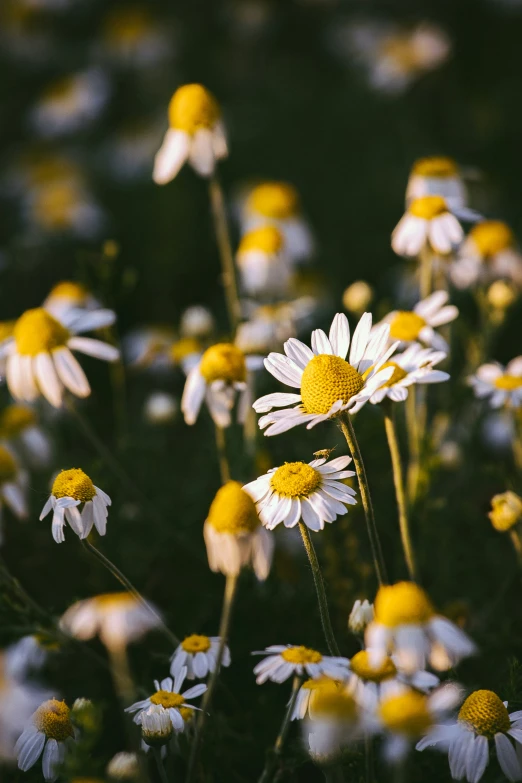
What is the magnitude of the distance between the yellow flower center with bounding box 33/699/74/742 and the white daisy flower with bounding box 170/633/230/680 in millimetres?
224

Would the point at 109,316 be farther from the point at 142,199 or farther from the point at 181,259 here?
the point at 142,199

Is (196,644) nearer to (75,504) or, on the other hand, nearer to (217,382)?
(75,504)

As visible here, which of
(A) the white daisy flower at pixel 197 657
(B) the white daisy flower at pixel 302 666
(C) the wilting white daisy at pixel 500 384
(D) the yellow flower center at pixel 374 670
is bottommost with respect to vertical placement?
(D) the yellow flower center at pixel 374 670

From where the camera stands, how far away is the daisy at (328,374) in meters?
1.66

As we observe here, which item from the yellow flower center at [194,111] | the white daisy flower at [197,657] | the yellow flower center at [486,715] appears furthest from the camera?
the yellow flower center at [194,111]

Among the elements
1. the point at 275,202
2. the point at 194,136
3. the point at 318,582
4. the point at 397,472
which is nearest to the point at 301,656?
the point at 318,582

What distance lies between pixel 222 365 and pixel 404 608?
910mm

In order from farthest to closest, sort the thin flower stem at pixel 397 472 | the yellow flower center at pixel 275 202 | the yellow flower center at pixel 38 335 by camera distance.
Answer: the yellow flower center at pixel 275 202
the yellow flower center at pixel 38 335
the thin flower stem at pixel 397 472

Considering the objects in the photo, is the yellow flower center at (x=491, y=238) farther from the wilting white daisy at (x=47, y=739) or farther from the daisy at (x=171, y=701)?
the wilting white daisy at (x=47, y=739)

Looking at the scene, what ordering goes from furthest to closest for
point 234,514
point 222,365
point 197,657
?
1. point 222,365
2. point 197,657
3. point 234,514

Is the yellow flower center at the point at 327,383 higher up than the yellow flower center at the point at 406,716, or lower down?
higher up

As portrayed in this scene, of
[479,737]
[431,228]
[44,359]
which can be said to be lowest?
[479,737]

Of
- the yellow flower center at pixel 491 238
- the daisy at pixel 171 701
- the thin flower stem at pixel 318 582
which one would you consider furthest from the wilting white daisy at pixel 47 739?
the yellow flower center at pixel 491 238

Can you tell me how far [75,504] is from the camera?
1658mm
